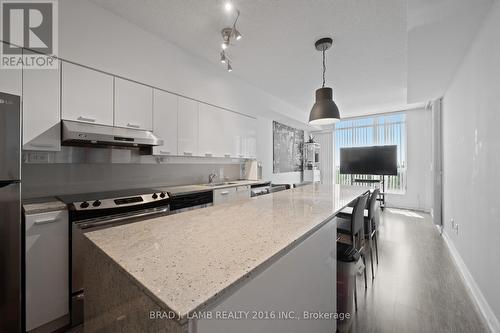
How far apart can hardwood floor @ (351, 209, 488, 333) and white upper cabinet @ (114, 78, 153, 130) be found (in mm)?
2774

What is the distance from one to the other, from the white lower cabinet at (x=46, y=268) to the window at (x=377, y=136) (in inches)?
253

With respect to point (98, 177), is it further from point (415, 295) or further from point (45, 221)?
point (415, 295)

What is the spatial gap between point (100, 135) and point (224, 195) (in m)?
1.63

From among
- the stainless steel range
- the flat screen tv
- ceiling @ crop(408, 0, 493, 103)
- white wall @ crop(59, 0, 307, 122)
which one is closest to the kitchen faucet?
white wall @ crop(59, 0, 307, 122)

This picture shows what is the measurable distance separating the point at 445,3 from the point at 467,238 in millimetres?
2309

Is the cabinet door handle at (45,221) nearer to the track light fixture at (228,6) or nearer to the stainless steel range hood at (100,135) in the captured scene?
the stainless steel range hood at (100,135)

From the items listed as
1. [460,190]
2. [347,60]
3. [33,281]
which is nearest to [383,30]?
[347,60]

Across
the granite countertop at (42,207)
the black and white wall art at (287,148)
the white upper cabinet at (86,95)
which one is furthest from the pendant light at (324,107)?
the black and white wall art at (287,148)

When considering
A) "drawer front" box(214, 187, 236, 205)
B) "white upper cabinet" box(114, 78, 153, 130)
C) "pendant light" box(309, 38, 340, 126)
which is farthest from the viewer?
"drawer front" box(214, 187, 236, 205)

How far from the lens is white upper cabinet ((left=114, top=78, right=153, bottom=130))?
2.23 meters

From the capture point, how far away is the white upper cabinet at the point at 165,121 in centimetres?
257

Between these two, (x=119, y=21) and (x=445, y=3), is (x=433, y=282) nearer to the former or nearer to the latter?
(x=445, y=3)

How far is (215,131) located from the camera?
332cm

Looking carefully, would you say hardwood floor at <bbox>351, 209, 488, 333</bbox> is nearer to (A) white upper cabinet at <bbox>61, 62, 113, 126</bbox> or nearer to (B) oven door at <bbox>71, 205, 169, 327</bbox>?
(B) oven door at <bbox>71, 205, 169, 327</bbox>
